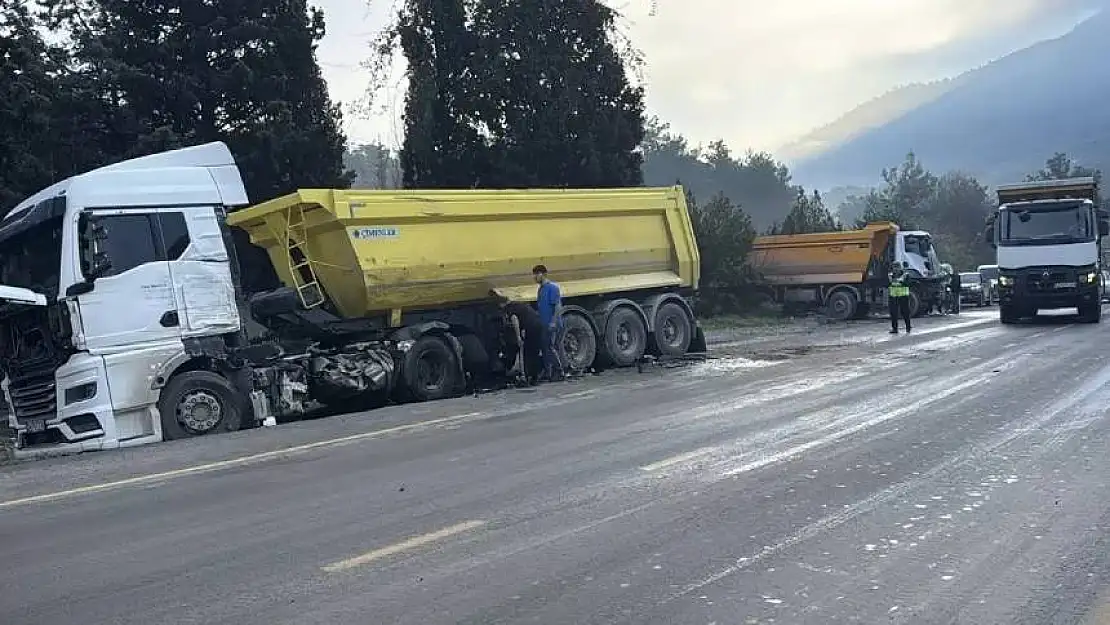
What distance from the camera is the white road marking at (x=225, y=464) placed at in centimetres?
725

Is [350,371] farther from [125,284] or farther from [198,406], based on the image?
[125,284]

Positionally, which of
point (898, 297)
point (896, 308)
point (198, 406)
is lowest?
→ point (896, 308)

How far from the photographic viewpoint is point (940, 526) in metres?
5.49

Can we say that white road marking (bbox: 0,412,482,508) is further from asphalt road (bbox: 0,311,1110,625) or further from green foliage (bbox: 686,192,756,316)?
green foliage (bbox: 686,192,756,316)

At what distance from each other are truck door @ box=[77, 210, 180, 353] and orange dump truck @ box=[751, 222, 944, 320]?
70.2 ft

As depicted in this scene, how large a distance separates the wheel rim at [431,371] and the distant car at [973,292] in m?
27.1

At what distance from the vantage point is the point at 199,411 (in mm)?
10422

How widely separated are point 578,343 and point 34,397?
758 cm

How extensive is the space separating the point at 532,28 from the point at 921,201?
59282 mm

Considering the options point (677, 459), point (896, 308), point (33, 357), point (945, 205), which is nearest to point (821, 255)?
point (896, 308)

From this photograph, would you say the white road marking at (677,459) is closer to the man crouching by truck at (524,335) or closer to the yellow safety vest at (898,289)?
the man crouching by truck at (524,335)

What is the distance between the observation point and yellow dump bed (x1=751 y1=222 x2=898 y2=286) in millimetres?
27906

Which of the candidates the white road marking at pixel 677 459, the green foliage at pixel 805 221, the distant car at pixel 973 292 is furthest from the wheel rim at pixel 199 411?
the distant car at pixel 973 292

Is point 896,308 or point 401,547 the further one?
point 896,308
